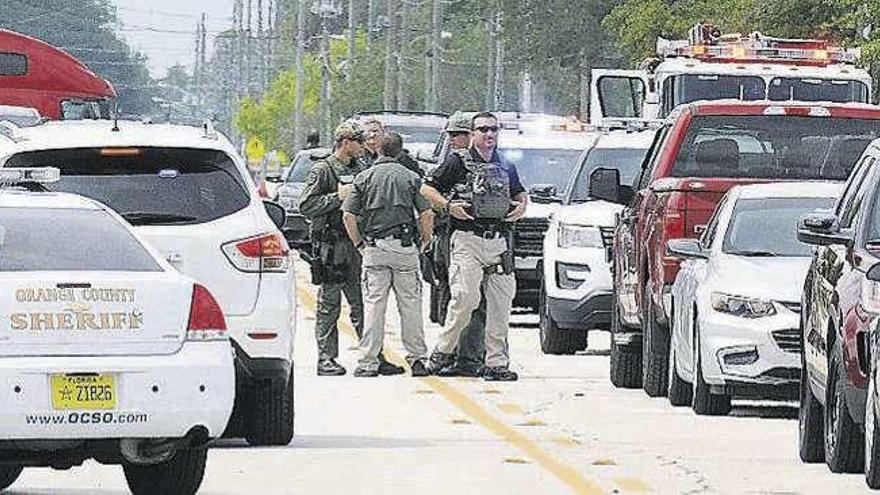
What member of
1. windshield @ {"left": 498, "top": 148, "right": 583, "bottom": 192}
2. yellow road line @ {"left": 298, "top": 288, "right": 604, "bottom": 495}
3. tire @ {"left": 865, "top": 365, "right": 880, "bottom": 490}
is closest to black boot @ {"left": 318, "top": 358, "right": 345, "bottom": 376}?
yellow road line @ {"left": 298, "top": 288, "right": 604, "bottom": 495}

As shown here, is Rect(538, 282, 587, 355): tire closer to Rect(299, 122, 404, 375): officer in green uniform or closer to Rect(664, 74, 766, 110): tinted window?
Rect(299, 122, 404, 375): officer in green uniform

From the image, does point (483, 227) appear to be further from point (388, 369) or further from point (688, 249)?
point (688, 249)

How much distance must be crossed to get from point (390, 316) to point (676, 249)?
11707mm

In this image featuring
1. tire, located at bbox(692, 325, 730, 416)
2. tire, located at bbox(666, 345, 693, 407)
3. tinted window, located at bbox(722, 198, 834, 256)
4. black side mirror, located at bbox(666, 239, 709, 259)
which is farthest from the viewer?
tire, located at bbox(666, 345, 693, 407)

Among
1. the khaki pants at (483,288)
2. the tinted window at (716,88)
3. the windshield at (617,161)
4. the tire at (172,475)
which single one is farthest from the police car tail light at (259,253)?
the tinted window at (716,88)

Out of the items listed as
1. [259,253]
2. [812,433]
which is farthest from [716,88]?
[259,253]

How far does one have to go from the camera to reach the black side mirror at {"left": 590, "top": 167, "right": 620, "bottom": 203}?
68.9 feet

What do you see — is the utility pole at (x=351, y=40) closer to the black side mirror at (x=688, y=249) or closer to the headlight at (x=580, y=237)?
the headlight at (x=580, y=237)

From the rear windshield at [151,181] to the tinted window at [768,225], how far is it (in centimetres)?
461

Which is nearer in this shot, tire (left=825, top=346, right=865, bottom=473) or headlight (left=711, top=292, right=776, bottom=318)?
tire (left=825, top=346, right=865, bottom=473)

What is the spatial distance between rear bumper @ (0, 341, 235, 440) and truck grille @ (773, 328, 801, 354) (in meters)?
5.91

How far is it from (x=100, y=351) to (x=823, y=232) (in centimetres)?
411

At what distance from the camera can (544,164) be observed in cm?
2875

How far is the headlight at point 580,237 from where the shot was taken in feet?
79.2
